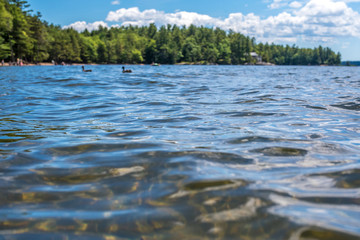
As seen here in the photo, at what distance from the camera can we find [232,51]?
160 m

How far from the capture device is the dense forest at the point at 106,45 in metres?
63.9

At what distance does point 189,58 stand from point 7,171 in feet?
453

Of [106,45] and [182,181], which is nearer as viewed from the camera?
[182,181]

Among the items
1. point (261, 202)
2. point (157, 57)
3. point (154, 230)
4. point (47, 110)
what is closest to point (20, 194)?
point (154, 230)

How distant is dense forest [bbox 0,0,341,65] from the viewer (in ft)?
210

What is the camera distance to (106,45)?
376ft

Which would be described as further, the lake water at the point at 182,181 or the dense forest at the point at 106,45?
the dense forest at the point at 106,45

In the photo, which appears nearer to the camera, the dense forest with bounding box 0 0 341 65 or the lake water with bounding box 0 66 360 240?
the lake water with bounding box 0 66 360 240

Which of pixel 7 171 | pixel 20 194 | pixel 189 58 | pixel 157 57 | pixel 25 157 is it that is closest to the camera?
pixel 20 194

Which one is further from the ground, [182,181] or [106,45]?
[106,45]

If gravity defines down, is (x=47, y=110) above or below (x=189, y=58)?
below

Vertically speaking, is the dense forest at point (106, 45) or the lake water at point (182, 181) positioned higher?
the dense forest at point (106, 45)

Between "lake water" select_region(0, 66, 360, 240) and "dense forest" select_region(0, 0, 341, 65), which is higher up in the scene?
"dense forest" select_region(0, 0, 341, 65)

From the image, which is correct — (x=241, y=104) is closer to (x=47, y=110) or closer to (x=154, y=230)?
(x=47, y=110)
